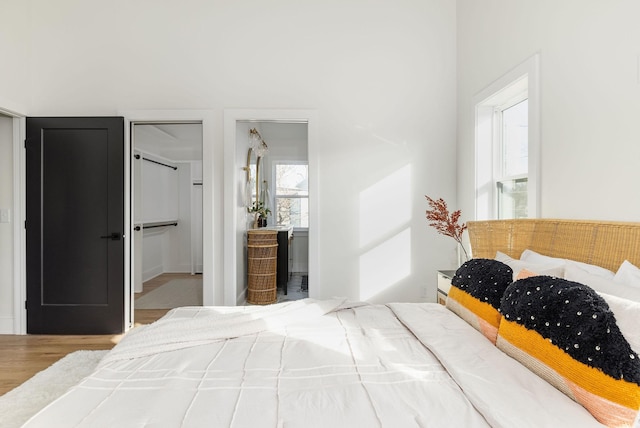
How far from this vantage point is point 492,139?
3.37 m

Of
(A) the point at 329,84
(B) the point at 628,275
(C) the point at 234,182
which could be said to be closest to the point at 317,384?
(B) the point at 628,275

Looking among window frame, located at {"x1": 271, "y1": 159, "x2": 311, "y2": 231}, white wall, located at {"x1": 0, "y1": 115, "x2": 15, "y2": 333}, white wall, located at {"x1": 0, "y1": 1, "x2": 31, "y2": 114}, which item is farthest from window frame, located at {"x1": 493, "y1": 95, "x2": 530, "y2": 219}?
white wall, located at {"x1": 0, "y1": 115, "x2": 15, "y2": 333}

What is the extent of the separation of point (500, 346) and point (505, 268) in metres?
0.43

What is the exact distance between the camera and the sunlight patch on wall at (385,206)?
151 inches

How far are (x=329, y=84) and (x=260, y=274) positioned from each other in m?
2.40

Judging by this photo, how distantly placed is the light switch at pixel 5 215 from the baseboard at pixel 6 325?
97 cm

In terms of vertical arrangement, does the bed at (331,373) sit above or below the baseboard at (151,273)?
above

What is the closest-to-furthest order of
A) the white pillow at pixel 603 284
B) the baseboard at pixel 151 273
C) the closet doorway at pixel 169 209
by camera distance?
the white pillow at pixel 603 284 → the closet doorway at pixel 169 209 → the baseboard at pixel 151 273

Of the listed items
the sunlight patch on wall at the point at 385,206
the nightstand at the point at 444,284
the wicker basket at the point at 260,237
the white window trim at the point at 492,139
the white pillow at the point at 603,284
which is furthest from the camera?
the wicker basket at the point at 260,237

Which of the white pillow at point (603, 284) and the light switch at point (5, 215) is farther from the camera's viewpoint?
the light switch at point (5, 215)

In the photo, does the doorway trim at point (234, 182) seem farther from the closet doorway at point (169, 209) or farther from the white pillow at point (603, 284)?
the white pillow at point (603, 284)

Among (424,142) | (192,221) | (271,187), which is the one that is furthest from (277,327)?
(192,221)

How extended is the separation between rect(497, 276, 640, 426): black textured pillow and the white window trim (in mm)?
1314

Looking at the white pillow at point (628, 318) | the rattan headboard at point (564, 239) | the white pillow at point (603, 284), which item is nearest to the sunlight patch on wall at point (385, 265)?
the rattan headboard at point (564, 239)
